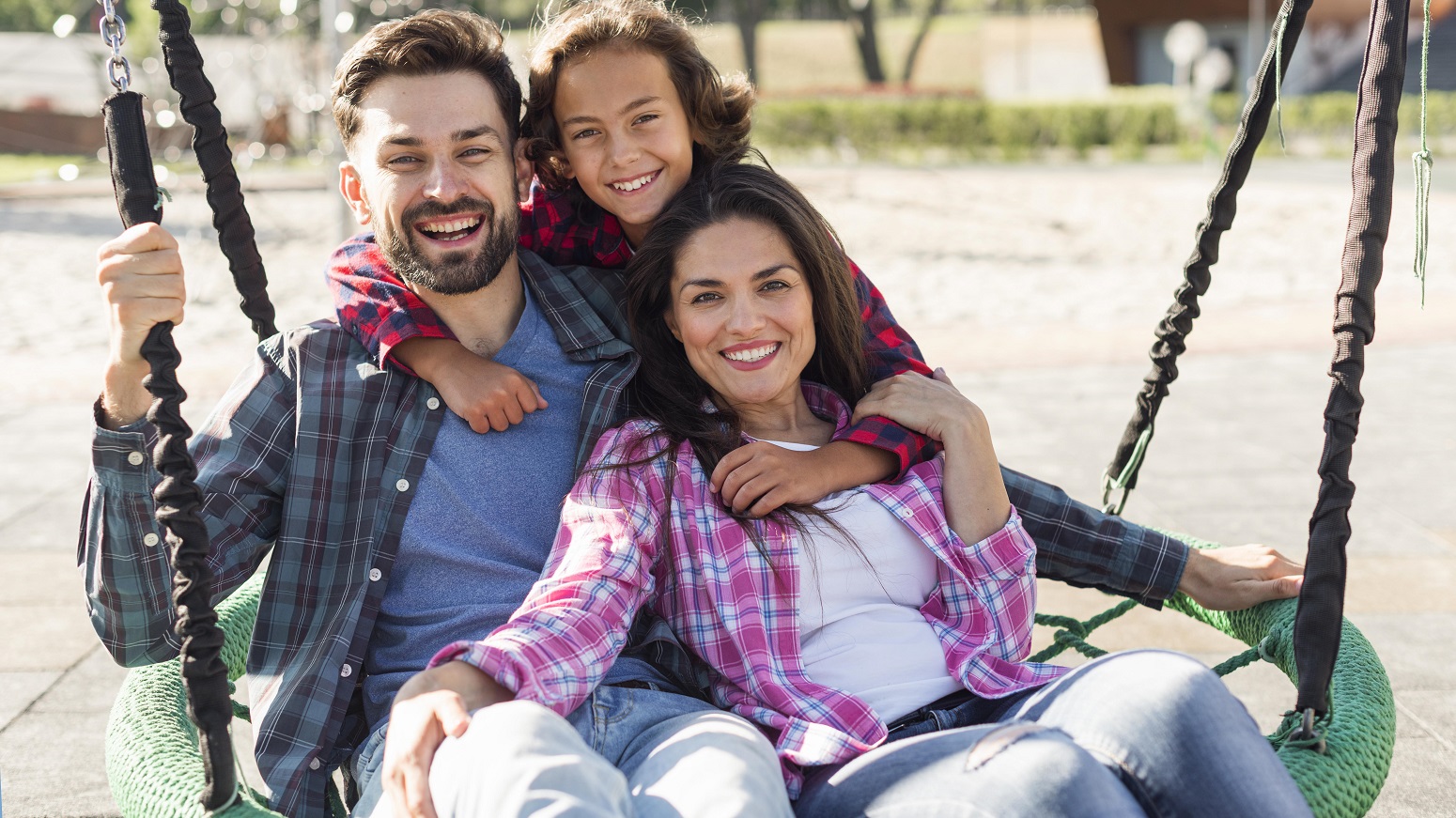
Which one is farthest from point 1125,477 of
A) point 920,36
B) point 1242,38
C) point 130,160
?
point 920,36

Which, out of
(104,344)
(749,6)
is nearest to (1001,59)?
(749,6)

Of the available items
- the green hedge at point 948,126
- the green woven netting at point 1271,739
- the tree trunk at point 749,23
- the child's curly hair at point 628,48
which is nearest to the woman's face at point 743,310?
the child's curly hair at point 628,48

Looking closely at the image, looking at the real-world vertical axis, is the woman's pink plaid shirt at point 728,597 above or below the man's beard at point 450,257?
below

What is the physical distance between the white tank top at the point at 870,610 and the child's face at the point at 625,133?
2.57ft

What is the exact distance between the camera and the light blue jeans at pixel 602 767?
1.39 meters

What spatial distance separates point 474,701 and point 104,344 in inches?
280

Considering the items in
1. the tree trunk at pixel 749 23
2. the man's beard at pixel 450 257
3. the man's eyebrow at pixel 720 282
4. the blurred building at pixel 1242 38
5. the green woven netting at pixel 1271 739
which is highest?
the tree trunk at pixel 749 23

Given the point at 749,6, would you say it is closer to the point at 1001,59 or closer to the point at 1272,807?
the point at 1001,59

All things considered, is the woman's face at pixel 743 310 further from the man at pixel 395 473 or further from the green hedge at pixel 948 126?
the green hedge at pixel 948 126

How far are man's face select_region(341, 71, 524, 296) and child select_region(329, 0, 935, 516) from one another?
83mm

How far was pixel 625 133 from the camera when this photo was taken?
2494 mm

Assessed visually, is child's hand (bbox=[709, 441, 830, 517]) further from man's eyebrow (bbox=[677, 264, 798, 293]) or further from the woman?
man's eyebrow (bbox=[677, 264, 798, 293])

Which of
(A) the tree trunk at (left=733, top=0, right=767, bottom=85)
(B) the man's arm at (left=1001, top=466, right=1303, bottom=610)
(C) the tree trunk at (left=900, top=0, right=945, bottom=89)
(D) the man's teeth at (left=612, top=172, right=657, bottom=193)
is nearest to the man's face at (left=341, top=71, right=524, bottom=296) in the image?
(D) the man's teeth at (left=612, top=172, right=657, bottom=193)

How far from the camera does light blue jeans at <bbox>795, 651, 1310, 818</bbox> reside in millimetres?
1492
